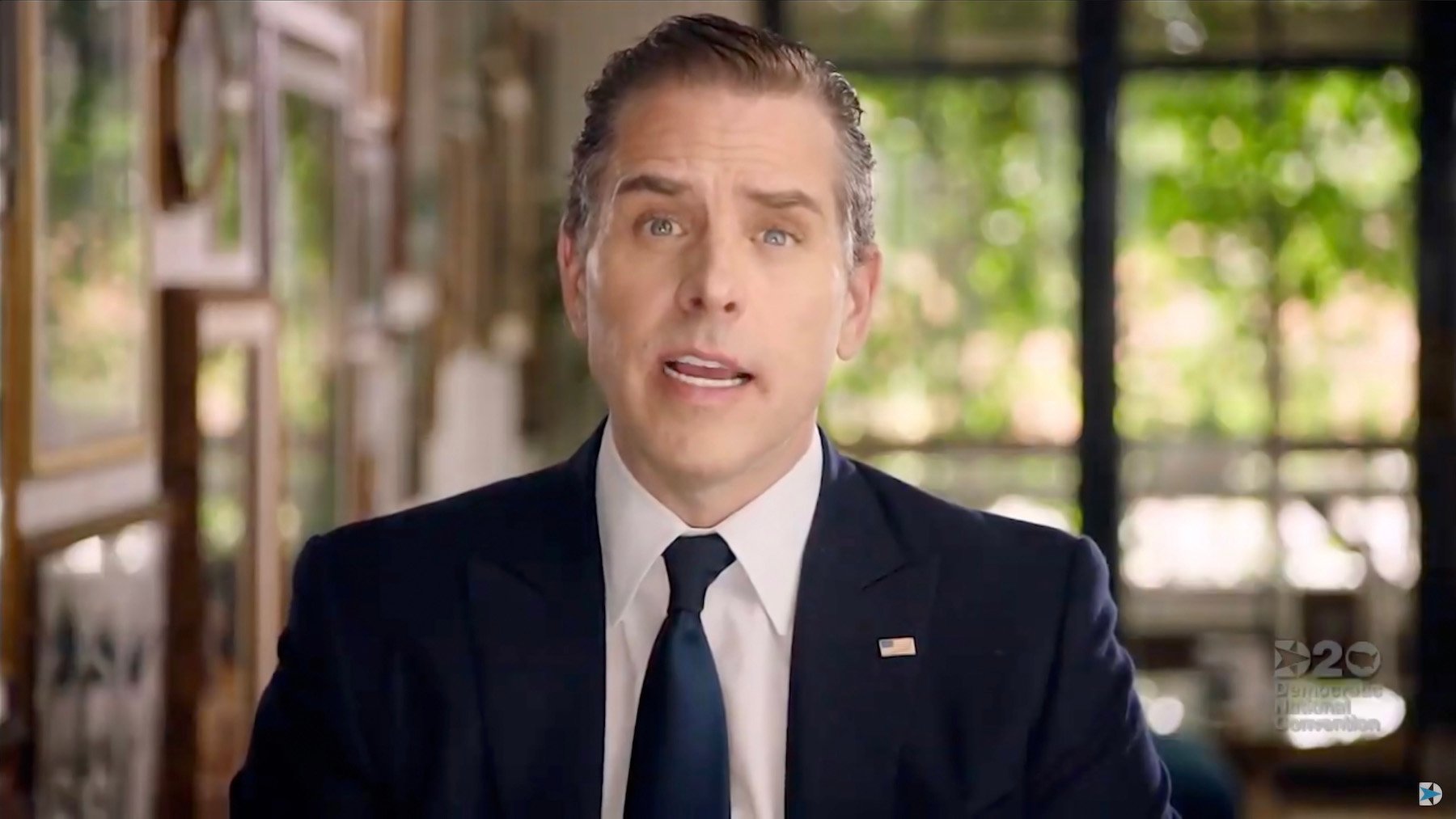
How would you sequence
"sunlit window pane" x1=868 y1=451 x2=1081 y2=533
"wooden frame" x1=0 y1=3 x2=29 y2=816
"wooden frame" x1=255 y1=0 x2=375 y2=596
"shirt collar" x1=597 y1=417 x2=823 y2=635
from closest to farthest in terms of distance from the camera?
"wooden frame" x1=0 y1=3 x2=29 y2=816
"shirt collar" x1=597 y1=417 x2=823 y2=635
"wooden frame" x1=255 y1=0 x2=375 y2=596
"sunlit window pane" x1=868 y1=451 x2=1081 y2=533

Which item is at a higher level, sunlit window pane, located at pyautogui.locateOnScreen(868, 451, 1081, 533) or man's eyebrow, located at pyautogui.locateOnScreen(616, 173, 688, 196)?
man's eyebrow, located at pyautogui.locateOnScreen(616, 173, 688, 196)

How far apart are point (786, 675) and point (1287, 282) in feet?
2.78

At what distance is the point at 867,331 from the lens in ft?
5.33

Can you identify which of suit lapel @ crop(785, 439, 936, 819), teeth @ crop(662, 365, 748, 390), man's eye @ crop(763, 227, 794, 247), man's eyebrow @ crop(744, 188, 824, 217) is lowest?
suit lapel @ crop(785, 439, 936, 819)

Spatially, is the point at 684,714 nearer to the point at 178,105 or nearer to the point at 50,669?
the point at 50,669

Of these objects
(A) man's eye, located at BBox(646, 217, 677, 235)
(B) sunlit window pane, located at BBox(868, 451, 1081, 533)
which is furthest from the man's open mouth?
(B) sunlit window pane, located at BBox(868, 451, 1081, 533)

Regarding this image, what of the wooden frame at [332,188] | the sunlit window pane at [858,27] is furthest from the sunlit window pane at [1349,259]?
A: the wooden frame at [332,188]

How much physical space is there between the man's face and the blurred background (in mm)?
170

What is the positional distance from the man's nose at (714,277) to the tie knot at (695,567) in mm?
210

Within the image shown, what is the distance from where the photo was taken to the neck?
4.46ft

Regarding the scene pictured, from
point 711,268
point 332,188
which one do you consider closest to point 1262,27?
point 711,268

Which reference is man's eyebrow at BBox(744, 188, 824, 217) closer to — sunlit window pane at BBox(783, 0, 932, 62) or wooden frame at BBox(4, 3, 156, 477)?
sunlit window pane at BBox(783, 0, 932, 62)

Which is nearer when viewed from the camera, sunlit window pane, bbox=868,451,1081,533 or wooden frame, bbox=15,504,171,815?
wooden frame, bbox=15,504,171,815

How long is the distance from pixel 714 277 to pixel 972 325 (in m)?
0.57
